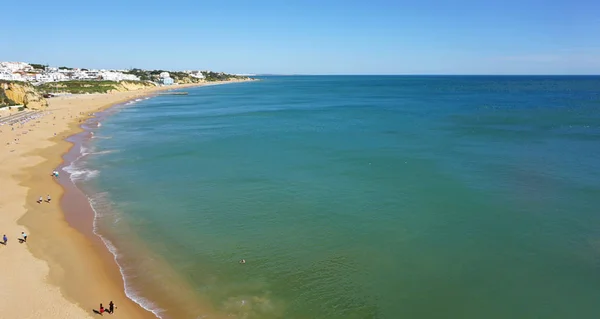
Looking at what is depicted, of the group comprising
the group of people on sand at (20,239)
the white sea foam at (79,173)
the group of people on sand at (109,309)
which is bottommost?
the group of people on sand at (109,309)

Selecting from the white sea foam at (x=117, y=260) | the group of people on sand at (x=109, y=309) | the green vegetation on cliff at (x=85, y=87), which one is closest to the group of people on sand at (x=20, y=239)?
the white sea foam at (x=117, y=260)

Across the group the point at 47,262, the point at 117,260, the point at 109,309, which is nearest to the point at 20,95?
the point at 47,262

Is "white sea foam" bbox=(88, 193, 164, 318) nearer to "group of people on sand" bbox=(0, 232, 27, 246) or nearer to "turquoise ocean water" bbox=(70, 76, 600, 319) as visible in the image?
"turquoise ocean water" bbox=(70, 76, 600, 319)

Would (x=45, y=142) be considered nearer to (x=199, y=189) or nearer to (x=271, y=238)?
(x=199, y=189)

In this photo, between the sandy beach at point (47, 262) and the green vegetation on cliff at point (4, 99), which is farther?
the green vegetation on cliff at point (4, 99)

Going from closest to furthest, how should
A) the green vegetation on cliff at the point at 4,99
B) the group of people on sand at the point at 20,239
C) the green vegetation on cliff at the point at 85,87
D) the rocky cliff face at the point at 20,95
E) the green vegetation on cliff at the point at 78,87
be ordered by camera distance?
1. the group of people on sand at the point at 20,239
2. the green vegetation on cliff at the point at 4,99
3. the rocky cliff face at the point at 20,95
4. the green vegetation on cliff at the point at 78,87
5. the green vegetation on cliff at the point at 85,87

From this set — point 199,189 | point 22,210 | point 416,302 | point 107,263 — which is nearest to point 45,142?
point 22,210

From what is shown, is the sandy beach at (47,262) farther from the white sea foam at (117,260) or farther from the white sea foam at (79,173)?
the white sea foam at (79,173)

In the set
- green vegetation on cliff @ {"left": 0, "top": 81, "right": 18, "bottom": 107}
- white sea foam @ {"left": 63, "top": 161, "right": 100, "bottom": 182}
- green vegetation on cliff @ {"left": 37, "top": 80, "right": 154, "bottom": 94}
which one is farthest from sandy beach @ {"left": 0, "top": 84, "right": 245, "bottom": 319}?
green vegetation on cliff @ {"left": 37, "top": 80, "right": 154, "bottom": 94}
